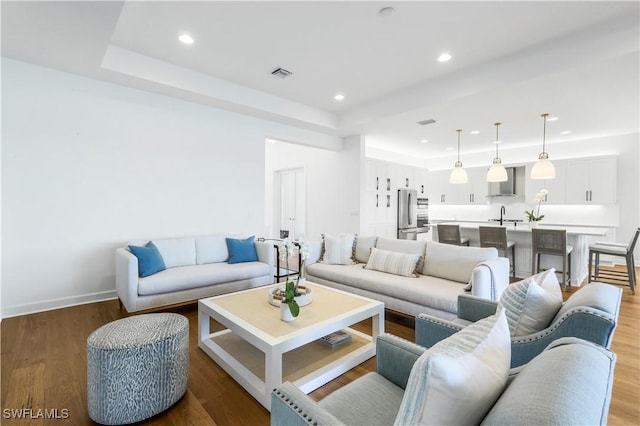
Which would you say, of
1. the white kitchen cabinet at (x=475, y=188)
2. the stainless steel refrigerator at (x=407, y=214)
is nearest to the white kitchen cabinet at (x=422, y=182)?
the stainless steel refrigerator at (x=407, y=214)

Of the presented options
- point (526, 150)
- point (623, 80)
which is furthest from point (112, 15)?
point (526, 150)

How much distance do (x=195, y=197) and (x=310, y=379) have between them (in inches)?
127

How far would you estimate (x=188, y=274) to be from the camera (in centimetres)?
339

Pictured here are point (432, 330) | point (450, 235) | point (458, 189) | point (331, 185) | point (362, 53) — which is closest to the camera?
point (432, 330)

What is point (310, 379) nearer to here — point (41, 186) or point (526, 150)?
point (41, 186)

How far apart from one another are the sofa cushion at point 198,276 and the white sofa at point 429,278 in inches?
30.9

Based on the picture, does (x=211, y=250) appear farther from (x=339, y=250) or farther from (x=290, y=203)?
(x=290, y=203)

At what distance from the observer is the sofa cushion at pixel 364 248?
4.07 m

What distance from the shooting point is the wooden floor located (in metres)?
1.76

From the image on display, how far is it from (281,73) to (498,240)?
4228mm

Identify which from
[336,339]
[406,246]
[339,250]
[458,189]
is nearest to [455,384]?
[336,339]

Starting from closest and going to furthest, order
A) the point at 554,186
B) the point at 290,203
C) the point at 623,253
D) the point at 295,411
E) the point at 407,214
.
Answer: the point at 295,411
the point at 623,253
the point at 554,186
the point at 407,214
the point at 290,203

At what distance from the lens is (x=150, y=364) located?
66.8 inches

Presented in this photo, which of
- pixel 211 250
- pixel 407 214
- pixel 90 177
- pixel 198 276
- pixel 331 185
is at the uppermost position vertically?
pixel 331 185
